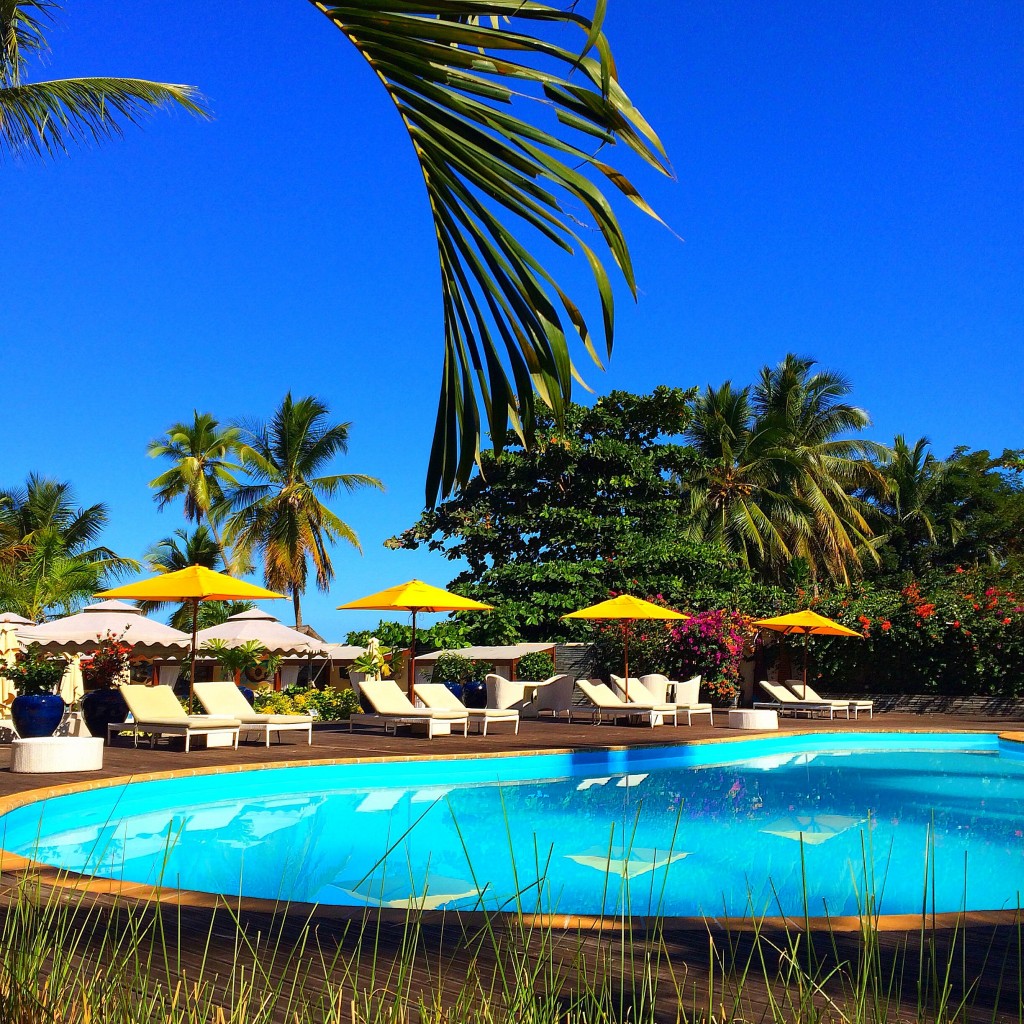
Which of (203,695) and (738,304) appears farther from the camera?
(738,304)

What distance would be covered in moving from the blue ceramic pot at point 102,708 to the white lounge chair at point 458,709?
3897mm

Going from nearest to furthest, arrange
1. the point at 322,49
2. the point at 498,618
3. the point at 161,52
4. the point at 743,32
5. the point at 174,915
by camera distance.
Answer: the point at 322,49 → the point at 174,915 → the point at 161,52 → the point at 743,32 → the point at 498,618

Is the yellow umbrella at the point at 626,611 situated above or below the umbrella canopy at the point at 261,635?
above

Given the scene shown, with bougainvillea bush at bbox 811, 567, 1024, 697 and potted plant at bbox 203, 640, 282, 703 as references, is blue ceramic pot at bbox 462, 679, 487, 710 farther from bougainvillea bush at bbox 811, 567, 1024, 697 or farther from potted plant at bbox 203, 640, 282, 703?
bougainvillea bush at bbox 811, 567, 1024, 697

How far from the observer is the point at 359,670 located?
58.2 feet

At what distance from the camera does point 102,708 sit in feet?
39.7

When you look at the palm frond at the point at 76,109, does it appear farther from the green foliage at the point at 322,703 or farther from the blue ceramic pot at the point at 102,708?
the green foliage at the point at 322,703

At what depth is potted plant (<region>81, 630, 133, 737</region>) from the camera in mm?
12133

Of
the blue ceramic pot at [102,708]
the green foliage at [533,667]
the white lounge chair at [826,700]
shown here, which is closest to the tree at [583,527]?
the green foliage at [533,667]

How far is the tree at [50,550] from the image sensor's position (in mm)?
26047

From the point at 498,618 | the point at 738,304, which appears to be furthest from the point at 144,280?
the point at 738,304

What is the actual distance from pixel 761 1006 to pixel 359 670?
15288mm

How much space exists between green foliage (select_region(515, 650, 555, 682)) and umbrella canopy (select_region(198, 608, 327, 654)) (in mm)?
3977

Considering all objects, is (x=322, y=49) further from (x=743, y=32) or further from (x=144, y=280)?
(x=144, y=280)
